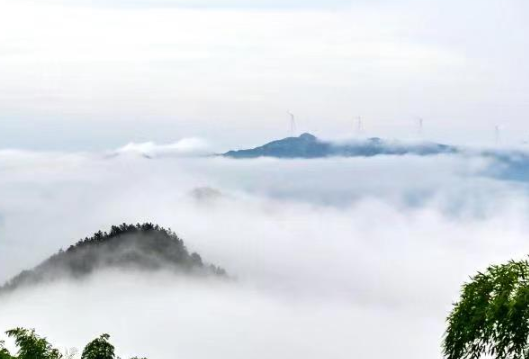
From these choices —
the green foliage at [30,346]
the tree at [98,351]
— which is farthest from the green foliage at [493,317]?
the green foliage at [30,346]

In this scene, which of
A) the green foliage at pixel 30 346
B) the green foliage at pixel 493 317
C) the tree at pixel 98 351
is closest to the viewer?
the green foliage at pixel 493 317

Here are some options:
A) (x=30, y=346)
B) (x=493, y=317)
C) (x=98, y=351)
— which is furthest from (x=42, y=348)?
(x=493, y=317)

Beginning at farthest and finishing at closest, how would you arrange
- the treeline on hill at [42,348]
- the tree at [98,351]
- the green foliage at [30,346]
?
the green foliage at [30,346], the treeline on hill at [42,348], the tree at [98,351]

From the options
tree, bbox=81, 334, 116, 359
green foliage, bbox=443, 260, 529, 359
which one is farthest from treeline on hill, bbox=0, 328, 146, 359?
green foliage, bbox=443, 260, 529, 359

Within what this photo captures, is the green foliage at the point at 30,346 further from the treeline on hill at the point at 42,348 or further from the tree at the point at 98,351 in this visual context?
the tree at the point at 98,351

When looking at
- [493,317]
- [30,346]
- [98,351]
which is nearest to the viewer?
[493,317]

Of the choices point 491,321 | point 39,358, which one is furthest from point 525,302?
point 39,358

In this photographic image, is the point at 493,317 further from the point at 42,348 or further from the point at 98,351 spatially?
the point at 42,348

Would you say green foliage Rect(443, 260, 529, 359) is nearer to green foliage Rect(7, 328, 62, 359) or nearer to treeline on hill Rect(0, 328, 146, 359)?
treeline on hill Rect(0, 328, 146, 359)

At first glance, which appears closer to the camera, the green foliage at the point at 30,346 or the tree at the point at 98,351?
the tree at the point at 98,351
